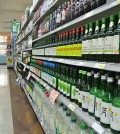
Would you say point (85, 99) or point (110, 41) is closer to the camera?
point (110, 41)

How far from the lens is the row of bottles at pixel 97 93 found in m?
1.16

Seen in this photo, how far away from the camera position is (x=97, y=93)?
53.2 inches

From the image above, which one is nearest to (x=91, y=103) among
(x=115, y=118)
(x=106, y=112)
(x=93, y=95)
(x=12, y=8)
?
(x=93, y=95)

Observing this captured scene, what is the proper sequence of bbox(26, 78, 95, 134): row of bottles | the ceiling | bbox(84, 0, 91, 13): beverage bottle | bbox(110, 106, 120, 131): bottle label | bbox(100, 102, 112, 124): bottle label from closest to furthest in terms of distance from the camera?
bbox(110, 106, 120, 131): bottle label < bbox(100, 102, 112, 124): bottle label < bbox(84, 0, 91, 13): beverage bottle < bbox(26, 78, 95, 134): row of bottles < the ceiling

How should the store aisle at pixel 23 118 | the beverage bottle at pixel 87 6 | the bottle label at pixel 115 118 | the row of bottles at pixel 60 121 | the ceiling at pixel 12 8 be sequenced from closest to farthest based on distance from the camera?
the bottle label at pixel 115 118 → the beverage bottle at pixel 87 6 → the row of bottles at pixel 60 121 → the store aisle at pixel 23 118 → the ceiling at pixel 12 8

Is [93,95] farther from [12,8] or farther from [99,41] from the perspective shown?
[12,8]

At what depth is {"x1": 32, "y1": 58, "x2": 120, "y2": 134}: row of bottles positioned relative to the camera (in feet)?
3.82

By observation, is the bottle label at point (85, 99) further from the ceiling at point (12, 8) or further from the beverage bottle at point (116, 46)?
the ceiling at point (12, 8)

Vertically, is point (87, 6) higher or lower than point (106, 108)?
higher

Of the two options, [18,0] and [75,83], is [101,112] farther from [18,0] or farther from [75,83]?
[18,0]

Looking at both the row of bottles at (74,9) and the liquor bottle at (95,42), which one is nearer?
the liquor bottle at (95,42)

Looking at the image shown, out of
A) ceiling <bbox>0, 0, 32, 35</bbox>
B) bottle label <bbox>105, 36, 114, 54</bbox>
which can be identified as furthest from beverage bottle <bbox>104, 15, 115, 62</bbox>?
ceiling <bbox>0, 0, 32, 35</bbox>

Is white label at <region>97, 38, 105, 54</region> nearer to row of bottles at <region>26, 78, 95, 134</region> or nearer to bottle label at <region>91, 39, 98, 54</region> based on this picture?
bottle label at <region>91, 39, 98, 54</region>

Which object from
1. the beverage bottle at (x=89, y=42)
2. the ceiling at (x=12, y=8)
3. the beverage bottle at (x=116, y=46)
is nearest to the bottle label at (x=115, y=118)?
the beverage bottle at (x=116, y=46)
